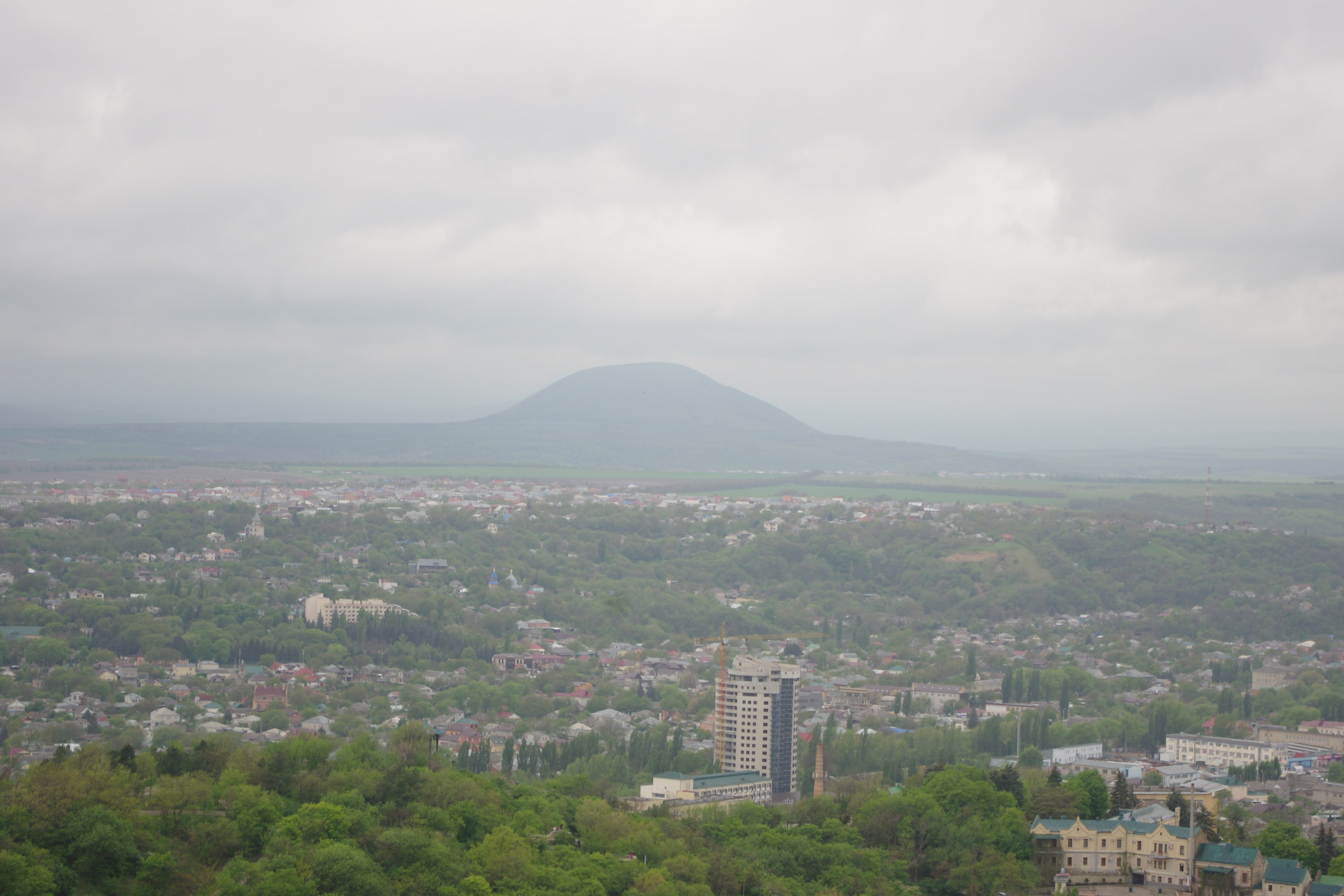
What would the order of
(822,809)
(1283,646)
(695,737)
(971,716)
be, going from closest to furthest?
(822,809) < (695,737) < (971,716) < (1283,646)

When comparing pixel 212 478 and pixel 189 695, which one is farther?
pixel 212 478

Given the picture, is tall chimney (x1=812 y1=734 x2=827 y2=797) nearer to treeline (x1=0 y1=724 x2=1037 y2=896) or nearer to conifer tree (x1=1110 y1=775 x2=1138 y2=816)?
treeline (x1=0 y1=724 x2=1037 y2=896)

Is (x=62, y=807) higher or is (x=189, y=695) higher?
(x=62, y=807)

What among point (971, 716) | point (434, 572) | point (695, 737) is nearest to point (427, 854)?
point (695, 737)

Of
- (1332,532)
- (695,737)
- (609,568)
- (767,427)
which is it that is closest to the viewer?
(695,737)

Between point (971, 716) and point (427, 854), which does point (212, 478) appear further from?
point (427, 854)

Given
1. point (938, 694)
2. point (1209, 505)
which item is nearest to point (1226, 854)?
point (938, 694)

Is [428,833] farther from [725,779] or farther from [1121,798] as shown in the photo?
[1121,798]
